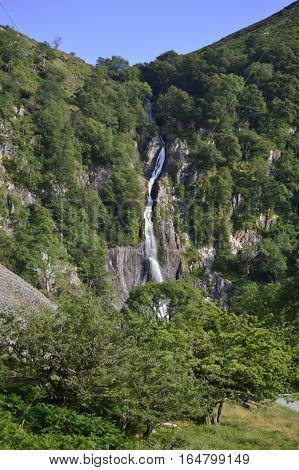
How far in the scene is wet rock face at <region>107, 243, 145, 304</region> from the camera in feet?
270

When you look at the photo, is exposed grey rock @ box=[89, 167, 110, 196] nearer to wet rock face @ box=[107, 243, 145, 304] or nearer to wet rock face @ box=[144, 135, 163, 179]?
wet rock face @ box=[144, 135, 163, 179]

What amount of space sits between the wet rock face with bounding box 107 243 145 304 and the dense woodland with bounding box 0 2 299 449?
5.79 ft

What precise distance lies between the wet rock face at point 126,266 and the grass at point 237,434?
179ft

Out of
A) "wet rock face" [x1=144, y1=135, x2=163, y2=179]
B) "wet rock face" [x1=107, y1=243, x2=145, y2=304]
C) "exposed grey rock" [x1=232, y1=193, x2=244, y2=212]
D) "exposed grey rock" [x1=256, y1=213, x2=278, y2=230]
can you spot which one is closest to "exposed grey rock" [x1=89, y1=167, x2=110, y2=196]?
"wet rock face" [x1=144, y1=135, x2=163, y2=179]

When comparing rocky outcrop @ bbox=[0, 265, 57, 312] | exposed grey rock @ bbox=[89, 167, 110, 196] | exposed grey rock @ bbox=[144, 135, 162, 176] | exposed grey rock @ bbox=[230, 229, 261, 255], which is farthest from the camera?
exposed grey rock @ bbox=[144, 135, 162, 176]

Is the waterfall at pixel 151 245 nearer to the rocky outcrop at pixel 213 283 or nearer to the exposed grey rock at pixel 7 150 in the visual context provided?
the rocky outcrop at pixel 213 283

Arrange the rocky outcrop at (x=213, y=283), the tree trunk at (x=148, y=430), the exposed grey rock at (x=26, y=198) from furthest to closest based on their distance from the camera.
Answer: the rocky outcrop at (x=213, y=283) → the exposed grey rock at (x=26, y=198) → the tree trunk at (x=148, y=430)

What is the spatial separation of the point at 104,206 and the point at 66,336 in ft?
247

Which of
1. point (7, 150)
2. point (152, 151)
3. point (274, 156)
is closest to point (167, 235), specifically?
point (152, 151)

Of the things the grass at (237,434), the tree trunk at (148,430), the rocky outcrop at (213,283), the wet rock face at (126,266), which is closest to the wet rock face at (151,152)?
the rocky outcrop at (213,283)

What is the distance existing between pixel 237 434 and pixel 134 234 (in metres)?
66.2

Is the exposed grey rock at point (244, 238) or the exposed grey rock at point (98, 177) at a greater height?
the exposed grey rock at point (98, 177)

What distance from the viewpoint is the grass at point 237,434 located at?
60.5 feet
